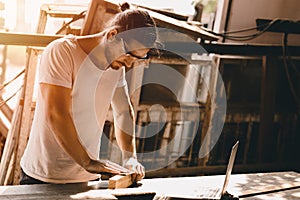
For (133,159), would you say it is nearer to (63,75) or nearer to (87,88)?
(87,88)

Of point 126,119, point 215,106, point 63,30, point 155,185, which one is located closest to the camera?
point 155,185

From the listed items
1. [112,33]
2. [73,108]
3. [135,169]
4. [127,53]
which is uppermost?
[112,33]

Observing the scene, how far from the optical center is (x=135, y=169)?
10.4 ft

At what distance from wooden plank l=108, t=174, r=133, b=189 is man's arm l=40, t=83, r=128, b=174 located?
124 mm

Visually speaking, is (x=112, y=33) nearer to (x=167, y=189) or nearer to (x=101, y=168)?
(x=101, y=168)

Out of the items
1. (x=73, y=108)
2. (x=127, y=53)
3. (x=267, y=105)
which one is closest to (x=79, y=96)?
(x=73, y=108)

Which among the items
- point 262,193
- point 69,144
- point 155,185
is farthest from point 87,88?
point 262,193

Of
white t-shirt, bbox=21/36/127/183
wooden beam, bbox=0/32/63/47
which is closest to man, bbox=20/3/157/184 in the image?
white t-shirt, bbox=21/36/127/183

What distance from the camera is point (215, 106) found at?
293 inches

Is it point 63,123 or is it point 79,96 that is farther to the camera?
point 79,96

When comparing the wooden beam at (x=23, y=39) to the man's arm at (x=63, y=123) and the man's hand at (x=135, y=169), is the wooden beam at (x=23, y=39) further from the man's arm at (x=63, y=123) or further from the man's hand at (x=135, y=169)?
the man's hand at (x=135, y=169)

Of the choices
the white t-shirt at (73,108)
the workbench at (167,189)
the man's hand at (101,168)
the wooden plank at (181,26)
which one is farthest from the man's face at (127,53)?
the wooden plank at (181,26)

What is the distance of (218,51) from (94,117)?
377 centimetres

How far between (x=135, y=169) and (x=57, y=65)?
0.97 m
